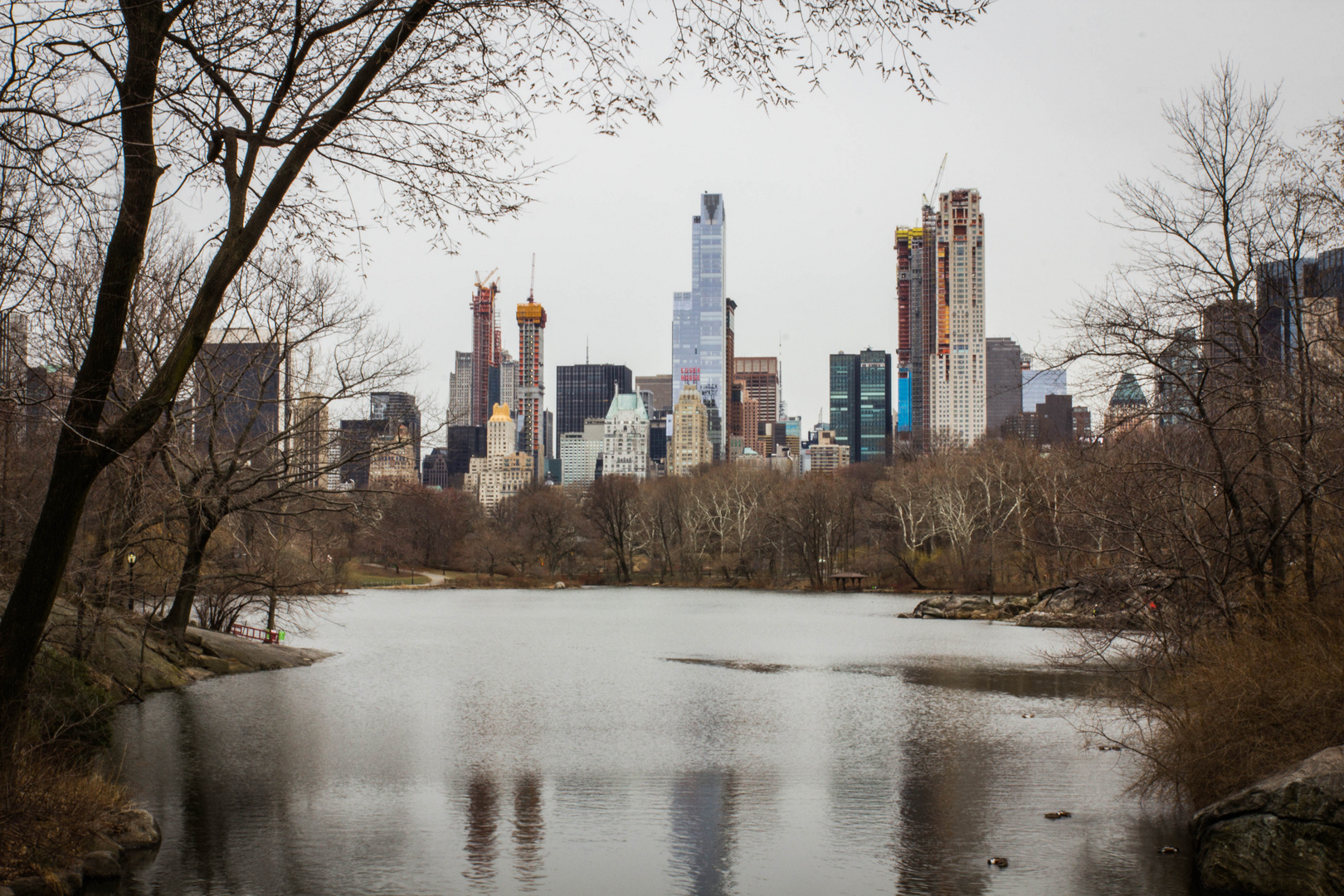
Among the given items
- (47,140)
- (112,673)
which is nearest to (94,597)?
(112,673)

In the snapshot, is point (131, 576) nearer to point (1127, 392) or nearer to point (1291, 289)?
point (1127, 392)

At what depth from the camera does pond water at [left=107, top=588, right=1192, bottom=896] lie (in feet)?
40.1

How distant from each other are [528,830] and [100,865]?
502 cm

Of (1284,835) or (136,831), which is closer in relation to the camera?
(1284,835)

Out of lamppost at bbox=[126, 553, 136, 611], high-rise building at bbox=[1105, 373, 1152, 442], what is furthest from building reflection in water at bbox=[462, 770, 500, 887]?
high-rise building at bbox=[1105, 373, 1152, 442]

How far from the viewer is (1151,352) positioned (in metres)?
14.8

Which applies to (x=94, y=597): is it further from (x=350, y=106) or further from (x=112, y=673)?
(x=350, y=106)

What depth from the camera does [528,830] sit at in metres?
14.0

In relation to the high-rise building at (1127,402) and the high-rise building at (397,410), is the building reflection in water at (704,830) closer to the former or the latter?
the high-rise building at (1127,402)

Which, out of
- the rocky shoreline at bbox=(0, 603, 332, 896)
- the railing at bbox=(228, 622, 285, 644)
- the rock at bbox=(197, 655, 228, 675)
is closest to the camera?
the rocky shoreline at bbox=(0, 603, 332, 896)

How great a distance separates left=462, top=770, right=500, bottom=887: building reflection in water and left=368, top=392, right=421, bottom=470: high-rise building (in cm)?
767

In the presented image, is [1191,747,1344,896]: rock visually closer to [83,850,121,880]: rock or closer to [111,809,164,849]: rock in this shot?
[83,850,121,880]: rock

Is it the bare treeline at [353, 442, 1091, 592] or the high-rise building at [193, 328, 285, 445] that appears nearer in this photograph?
the high-rise building at [193, 328, 285, 445]

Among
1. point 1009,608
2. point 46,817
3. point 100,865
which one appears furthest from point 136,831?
point 1009,608
